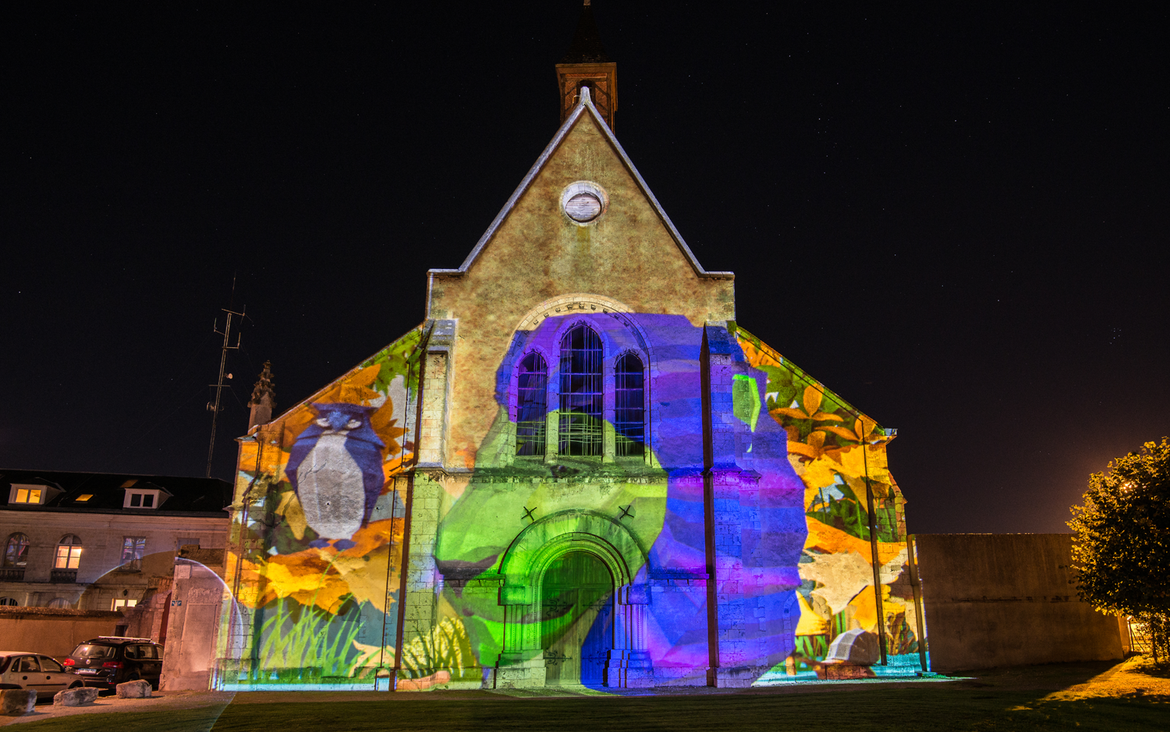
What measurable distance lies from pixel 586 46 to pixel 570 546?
17487 millimetres

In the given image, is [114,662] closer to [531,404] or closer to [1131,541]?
[531,404]

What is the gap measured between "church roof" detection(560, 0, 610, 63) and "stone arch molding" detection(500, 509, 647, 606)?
52.5 ft

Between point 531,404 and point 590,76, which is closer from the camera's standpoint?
point 531,404

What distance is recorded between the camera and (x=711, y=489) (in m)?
17.8

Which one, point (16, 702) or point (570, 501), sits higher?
point (570, 501)

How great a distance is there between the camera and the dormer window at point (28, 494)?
3991 centimetres

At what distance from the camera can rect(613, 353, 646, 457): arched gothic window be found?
18.7 m

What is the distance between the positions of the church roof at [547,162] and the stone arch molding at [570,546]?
21.4 ft

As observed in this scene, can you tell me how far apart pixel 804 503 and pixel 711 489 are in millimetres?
2405

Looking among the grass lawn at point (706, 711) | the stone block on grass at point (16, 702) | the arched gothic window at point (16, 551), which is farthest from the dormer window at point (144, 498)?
the grass lawn at point (706, 711)

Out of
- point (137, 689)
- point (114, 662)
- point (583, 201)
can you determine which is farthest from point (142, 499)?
point (583, 201)

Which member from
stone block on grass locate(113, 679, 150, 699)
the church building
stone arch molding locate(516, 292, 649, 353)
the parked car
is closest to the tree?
the church building

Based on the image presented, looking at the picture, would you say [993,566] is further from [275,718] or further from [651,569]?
[275,718]

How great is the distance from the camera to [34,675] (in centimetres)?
1689
